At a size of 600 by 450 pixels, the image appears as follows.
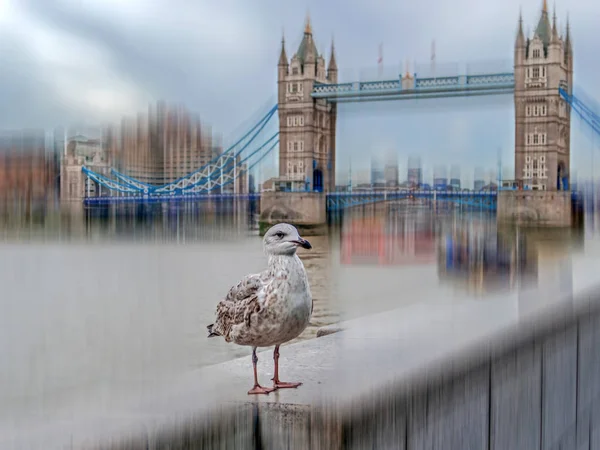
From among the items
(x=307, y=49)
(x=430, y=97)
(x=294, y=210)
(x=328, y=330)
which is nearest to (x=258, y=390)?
(x=328, y=330)

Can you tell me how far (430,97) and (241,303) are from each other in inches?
883

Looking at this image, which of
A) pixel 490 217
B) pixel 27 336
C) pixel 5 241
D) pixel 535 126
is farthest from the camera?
pixel 535 126

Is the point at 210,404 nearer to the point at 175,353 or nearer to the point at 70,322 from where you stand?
the point at 175,353

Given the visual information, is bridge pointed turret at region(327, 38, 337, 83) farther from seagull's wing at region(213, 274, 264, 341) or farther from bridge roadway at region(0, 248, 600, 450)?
seagull's wing at region(213, 274, 264, 341)

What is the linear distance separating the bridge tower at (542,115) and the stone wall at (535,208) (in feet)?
3.44

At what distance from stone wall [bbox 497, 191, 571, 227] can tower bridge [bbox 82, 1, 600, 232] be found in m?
0.03

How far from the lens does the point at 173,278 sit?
49.2 ft

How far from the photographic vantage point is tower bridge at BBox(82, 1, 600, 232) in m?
19.8

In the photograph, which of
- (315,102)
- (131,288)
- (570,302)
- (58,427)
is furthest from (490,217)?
(58,427)

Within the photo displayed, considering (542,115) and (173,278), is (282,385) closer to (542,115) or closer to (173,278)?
(173,278)

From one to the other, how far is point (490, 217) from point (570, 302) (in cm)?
1855

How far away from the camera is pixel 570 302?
1988mm

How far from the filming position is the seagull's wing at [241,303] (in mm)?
1064

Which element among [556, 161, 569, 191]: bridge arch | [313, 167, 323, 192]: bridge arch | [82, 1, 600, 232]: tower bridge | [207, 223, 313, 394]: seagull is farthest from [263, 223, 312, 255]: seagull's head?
[313, 167, 323, 192]: bridge arch
